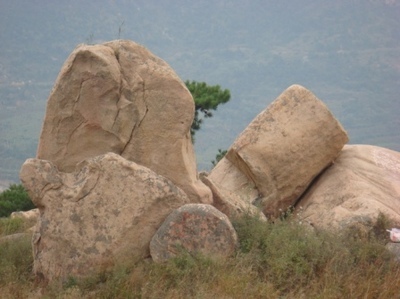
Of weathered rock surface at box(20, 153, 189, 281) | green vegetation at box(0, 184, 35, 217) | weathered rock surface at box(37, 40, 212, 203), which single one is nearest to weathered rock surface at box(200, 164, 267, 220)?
weathered rock surface at box(37, 40, 212, 203)

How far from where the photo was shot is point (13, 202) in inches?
879

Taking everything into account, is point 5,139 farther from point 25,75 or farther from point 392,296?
point 392,296

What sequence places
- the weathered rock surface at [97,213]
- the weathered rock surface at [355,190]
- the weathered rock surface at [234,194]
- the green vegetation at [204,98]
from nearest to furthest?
the weathered rock surface at [97,213] < the weathered rock surface at [234,194] < the weathered rock surface at [355,190] < the green vegetation at [204,98]

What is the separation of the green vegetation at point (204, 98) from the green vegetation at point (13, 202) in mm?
7074

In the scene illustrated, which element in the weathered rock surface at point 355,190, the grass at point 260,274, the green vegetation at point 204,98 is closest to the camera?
the grass at point 260,274

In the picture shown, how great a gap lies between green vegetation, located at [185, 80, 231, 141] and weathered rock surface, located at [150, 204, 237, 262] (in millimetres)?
16678

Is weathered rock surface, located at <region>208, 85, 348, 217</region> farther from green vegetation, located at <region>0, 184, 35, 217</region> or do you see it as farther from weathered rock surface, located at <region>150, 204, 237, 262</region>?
green vegetation, located at <region>0, 184, 35, 217</region>

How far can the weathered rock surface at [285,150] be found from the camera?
45.1ft

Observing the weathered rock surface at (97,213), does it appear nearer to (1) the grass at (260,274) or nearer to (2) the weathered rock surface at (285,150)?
(1) the grass at (260,274)

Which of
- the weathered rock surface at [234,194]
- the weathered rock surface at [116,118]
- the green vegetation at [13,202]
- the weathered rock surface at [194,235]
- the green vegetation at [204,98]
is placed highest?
the weathered rock surface at [116,118]

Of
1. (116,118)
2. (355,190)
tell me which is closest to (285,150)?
(355,190)

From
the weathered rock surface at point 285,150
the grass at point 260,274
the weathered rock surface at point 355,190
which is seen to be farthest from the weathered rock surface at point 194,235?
the weathered rock surface at point 285,150

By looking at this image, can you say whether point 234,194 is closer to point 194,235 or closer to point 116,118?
point 116,118

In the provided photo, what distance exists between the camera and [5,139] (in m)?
118
